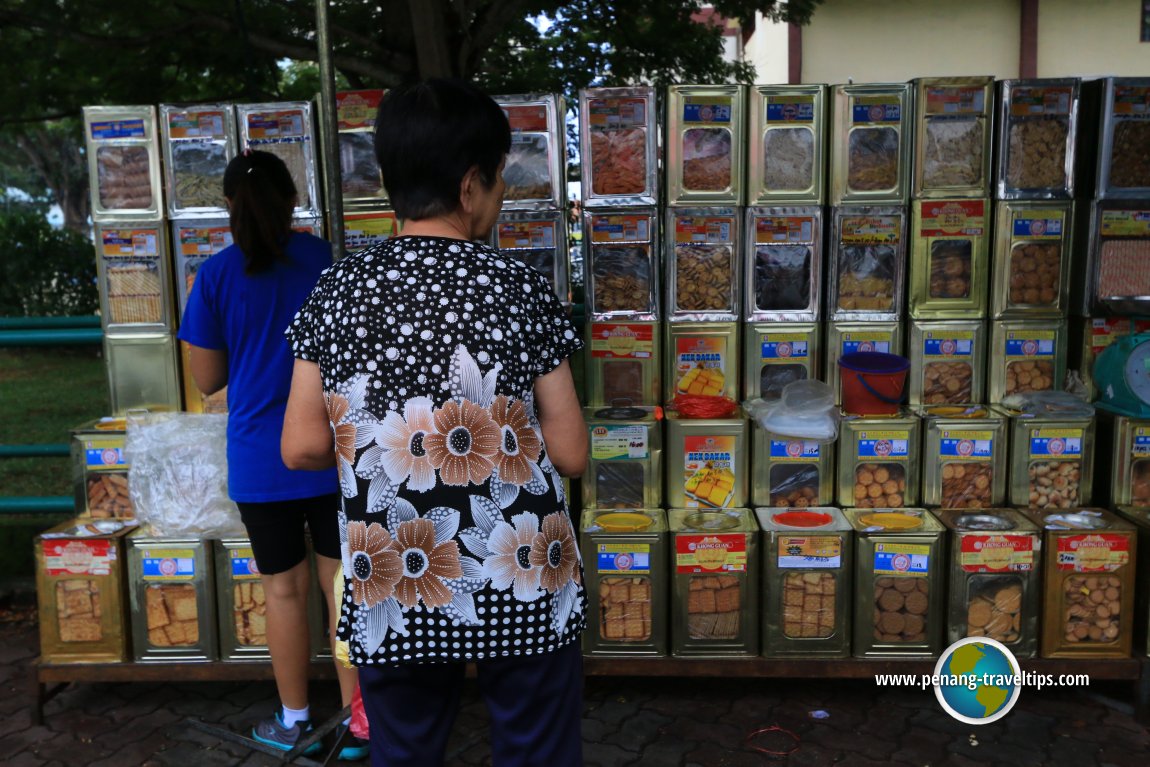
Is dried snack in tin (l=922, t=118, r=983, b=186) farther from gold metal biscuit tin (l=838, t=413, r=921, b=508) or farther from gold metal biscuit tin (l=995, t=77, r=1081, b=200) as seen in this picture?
gold metal biscuit tin (l=838, t=413, r=921, b=508)

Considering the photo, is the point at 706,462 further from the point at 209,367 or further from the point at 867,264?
the point at 209,367

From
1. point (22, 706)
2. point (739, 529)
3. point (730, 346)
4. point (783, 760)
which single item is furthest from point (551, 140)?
point (22, 706)

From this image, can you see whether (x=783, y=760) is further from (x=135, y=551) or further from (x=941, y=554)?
(x=135, y=551)

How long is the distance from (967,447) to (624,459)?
49.5 inches

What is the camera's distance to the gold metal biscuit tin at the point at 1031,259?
3.54 m

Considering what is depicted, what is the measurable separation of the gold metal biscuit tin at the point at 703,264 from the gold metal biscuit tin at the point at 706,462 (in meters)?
0.42

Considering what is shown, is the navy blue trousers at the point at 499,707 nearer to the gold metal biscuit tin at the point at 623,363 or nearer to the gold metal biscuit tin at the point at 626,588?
the gold metal biscuit tin at the point at 626,588

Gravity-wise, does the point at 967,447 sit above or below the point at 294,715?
above

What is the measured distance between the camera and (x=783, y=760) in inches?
117

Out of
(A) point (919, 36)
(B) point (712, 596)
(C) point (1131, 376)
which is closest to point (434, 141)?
(B) point (712, 596)

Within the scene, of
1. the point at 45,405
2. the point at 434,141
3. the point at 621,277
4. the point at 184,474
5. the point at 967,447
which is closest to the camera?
the point at 434,141

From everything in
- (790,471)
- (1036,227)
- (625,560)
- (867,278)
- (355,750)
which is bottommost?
(355,750)

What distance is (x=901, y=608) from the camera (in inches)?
130

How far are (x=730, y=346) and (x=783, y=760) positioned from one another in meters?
1.48
